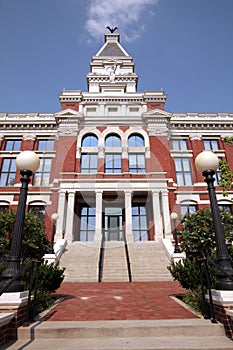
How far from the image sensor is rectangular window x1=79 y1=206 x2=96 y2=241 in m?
19.9

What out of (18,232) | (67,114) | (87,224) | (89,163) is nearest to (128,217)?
(87,224)

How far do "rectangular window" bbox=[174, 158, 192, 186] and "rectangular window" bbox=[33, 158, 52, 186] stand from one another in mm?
12719

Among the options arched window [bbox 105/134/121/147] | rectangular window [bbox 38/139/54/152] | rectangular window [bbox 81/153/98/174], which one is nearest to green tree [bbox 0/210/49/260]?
rectangular window [bbox 81/153/98/174]

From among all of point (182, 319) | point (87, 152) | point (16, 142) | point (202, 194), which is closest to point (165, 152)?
point (202, 194)

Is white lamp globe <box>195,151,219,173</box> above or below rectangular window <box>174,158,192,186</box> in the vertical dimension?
below

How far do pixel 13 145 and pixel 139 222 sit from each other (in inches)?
594

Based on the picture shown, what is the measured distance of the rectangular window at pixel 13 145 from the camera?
2330 cm

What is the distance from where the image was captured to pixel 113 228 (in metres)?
20.6

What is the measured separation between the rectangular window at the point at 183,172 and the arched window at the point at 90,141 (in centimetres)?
831

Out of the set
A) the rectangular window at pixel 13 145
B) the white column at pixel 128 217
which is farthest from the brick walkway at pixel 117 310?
the rectangular window at pixel 13 145

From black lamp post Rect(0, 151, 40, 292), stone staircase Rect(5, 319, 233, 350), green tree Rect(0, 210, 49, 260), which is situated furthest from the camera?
green tree Rect(0, 210, 49, 260)

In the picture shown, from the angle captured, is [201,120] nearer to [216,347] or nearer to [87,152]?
[87,152]

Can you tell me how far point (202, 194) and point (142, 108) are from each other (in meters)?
10.9

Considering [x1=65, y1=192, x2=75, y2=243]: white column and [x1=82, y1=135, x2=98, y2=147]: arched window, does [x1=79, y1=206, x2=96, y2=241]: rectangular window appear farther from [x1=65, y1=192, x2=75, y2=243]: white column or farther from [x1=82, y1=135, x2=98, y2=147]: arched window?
[x1=82, y1=135, x2=98, y2=147]: arched window
